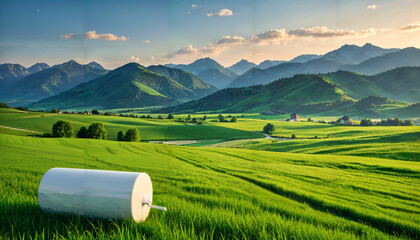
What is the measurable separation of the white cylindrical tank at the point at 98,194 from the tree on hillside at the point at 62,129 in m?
38.3

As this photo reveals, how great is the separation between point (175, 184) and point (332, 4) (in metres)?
14.8

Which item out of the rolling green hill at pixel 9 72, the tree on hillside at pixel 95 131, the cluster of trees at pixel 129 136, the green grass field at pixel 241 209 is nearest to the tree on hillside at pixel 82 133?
the tree on hillside at pixel 95 131

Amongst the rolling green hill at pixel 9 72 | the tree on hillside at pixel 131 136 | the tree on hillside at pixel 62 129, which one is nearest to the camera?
the rolling green hill at pixel 9 72

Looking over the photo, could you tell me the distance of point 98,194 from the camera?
16.3 feet

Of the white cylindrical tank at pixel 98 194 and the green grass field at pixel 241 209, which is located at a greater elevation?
the white cylindrical tank at pixel 98 194

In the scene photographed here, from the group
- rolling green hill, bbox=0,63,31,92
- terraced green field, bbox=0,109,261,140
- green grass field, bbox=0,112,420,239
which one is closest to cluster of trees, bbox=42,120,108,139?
terraced green field, bbox=0,109,261,140

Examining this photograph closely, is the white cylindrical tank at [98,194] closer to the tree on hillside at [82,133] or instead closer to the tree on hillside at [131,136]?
the tree on hillside at [82,133]

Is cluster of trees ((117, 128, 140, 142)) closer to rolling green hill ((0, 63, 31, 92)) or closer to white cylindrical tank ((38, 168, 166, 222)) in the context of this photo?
rolling green hill ((0, 63, 31, 92))

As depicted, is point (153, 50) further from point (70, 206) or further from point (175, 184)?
point (70, 206)

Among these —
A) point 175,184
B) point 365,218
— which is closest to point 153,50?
point 175,184

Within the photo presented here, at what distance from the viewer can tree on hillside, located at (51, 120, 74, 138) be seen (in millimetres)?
38031

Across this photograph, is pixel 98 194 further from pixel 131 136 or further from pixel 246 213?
pixel 131 136

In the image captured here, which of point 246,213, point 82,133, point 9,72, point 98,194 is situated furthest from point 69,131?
point 246,213

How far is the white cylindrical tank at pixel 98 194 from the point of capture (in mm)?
4902
